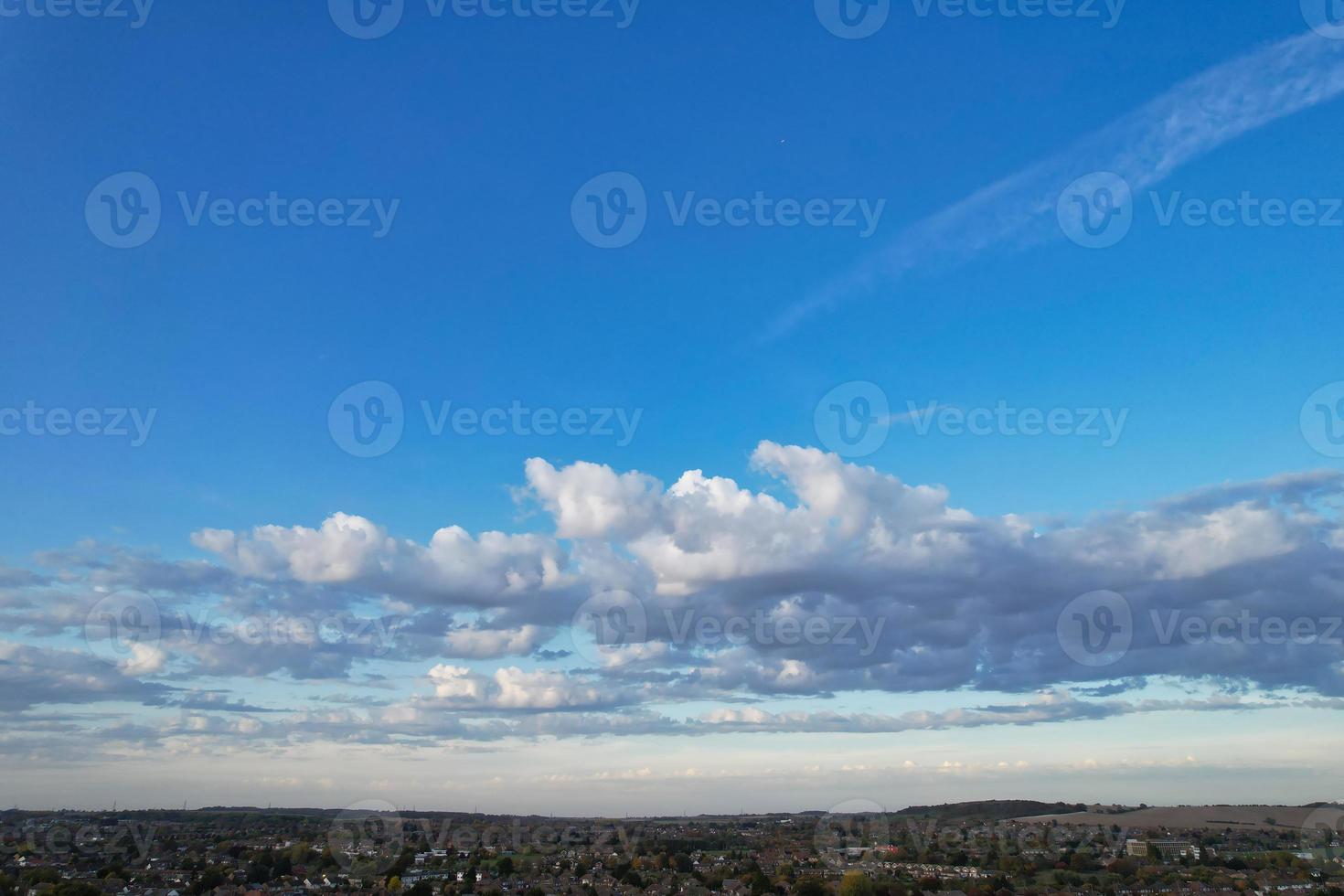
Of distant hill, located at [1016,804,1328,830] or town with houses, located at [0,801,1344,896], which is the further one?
distant hill, located at [1016,804,1328,830]

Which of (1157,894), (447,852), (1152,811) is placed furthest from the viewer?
(1152,811)

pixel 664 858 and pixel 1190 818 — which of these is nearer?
pixel 664 858

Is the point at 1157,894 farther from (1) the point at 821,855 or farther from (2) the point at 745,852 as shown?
(2) the point at 745,852

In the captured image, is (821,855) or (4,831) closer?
(821,855)

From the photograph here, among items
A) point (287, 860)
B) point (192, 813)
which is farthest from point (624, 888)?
point (192, 813)

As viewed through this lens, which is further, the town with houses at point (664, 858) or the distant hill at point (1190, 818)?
the distant hill at point (1190, 818)

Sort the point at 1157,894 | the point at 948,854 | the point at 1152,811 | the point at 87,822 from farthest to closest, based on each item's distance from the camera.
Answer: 1. the point at 1152,811
2. the point at 87,822
3. the point at 948,854
4. the point at 1157,894

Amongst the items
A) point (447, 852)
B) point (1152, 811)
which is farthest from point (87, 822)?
point (1152, 811)
